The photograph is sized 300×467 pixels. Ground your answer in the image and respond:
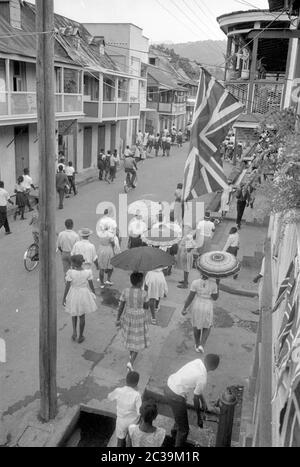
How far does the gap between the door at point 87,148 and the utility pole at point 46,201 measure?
20.4 m

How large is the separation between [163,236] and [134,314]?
3.31 meters

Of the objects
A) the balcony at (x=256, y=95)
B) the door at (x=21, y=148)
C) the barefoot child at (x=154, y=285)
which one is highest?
the balcony at (x=256, y=95)

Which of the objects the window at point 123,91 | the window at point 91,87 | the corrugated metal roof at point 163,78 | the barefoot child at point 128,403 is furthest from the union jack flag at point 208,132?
the corrugated metal roof at point 163,78

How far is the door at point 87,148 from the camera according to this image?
2511 cm

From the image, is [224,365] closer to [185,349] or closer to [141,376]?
Result: [185,349]

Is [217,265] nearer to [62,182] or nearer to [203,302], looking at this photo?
→ [203,302]

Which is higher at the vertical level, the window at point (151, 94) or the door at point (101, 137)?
the window at point (151, 94)

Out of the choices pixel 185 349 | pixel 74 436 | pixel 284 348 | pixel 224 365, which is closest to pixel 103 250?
pixel 185 349

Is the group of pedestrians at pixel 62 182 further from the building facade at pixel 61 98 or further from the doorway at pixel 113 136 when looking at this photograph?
the doorway at pixel 113 136

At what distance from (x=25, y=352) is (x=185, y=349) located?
9.02ft

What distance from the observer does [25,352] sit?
7.35 metres

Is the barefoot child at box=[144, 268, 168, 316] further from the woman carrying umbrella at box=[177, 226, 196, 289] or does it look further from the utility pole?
the utility pole

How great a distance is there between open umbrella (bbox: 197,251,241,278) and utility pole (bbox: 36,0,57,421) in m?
2.80

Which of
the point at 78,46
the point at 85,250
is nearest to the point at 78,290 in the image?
the point at 85,250
